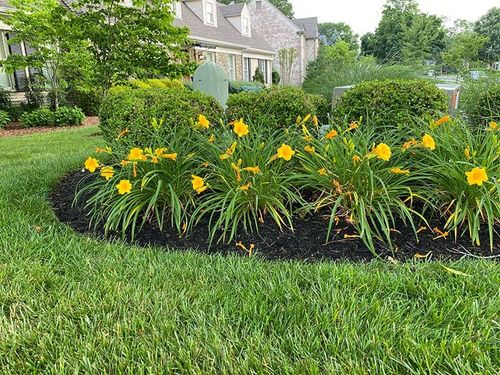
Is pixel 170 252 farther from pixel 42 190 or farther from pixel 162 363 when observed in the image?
pixel 42 190

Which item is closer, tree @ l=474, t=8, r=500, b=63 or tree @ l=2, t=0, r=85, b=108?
tree @ l=2, t=0, r=85, b=108

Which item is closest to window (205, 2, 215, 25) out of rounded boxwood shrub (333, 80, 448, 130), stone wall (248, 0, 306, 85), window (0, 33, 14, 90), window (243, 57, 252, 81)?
window (243, 57, 252, 81)

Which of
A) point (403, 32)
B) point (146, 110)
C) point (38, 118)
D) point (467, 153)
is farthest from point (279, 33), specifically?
point (467, 153)

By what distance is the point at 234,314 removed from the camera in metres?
1.74

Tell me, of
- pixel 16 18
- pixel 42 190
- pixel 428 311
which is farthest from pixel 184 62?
pixel 428 311

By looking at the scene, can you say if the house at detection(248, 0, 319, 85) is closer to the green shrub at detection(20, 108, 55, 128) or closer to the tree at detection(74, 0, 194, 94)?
the green shrub at detection(20, 108, 55, 128)

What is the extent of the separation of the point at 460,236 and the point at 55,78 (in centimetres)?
1259

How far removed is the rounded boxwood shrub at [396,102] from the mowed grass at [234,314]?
68.8 inches

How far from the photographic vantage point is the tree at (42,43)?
930cm

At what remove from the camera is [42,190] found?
3.78 meters

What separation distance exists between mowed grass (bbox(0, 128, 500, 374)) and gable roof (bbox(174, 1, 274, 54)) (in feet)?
61.5

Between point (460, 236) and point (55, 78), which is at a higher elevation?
point (55, 78)

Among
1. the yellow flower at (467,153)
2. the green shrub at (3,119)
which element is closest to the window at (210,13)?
the green shrub at (3,119)

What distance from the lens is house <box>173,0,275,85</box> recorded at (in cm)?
2152
